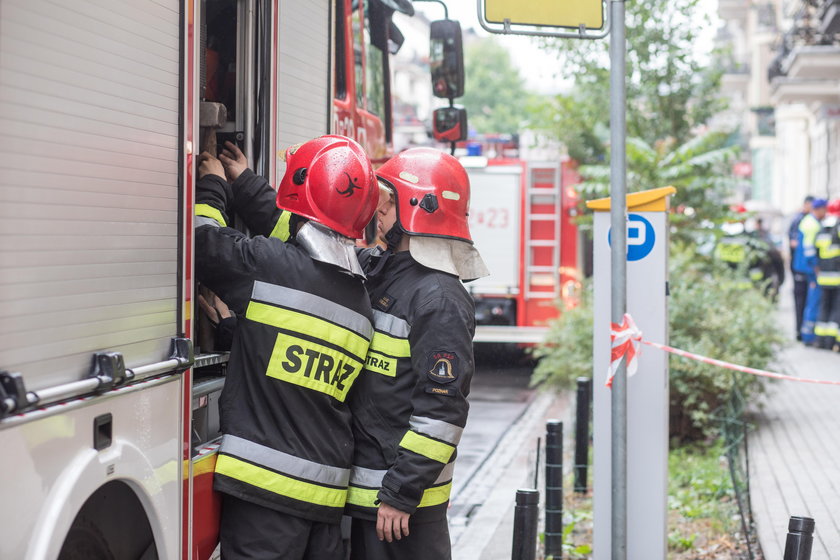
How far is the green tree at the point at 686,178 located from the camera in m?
11.1

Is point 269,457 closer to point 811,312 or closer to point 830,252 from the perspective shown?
point 830,252

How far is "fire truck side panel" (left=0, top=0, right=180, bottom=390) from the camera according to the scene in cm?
203

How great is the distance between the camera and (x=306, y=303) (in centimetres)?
319

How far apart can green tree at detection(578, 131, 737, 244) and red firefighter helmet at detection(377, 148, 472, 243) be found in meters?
7.46

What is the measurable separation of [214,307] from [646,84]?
426 inches

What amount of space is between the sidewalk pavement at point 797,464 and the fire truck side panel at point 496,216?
3858 mm

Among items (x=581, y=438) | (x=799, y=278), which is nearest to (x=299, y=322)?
(x=581, y=438)

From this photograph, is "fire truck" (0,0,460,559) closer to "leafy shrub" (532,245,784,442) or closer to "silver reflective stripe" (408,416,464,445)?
"silver reflective stripe" (408,416,464,445)

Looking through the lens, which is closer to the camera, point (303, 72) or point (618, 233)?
point (618, 233)

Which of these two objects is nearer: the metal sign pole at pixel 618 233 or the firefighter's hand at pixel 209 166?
the firefighter's hand at pixel 209 166

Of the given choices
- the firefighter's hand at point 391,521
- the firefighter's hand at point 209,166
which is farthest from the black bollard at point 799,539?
the firefighter's hand at point 209,166

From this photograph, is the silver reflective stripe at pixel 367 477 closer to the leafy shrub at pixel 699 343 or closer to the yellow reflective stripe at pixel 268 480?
the yellow reflective stripe at pixel 268 480

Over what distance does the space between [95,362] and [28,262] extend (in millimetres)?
348

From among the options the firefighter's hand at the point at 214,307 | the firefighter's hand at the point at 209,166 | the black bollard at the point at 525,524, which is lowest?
the black bollard at the point at 525,524
